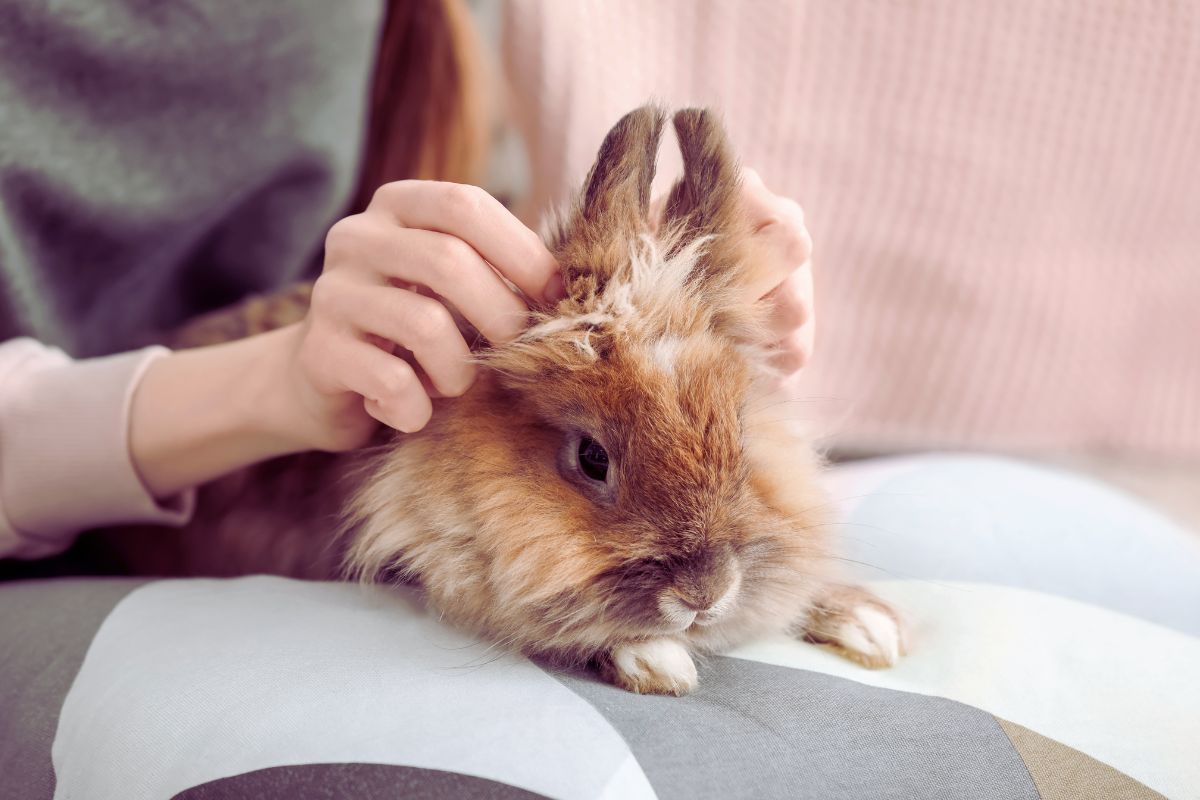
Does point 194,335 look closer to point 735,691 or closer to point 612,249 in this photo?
point 612,249

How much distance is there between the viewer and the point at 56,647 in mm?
965

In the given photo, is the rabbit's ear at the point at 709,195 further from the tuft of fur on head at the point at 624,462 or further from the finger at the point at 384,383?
the finger at the point at 384,383

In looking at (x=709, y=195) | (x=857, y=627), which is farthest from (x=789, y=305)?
(x=857, y=627)

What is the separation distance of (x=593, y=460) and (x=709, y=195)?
1.19 ft

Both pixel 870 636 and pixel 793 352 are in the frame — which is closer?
pixel 870 636

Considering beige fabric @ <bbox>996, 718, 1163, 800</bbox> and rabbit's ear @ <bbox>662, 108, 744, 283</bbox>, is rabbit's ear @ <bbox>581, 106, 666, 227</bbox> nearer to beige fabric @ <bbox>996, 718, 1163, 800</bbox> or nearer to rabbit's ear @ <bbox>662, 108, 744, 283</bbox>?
rabbit's ear @ <bbox>662, 108, 744, 283</bbox>

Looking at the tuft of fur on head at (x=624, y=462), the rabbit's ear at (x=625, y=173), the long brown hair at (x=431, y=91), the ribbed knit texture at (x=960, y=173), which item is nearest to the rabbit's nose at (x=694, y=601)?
the tuft of fur on head at (x=624, y=462)

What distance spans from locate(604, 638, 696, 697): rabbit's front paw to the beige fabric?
318 millimetres

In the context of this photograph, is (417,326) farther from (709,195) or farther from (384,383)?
(709,195)

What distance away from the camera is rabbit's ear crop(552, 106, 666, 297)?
A: 954mm

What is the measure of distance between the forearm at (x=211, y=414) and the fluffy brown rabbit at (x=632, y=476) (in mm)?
205


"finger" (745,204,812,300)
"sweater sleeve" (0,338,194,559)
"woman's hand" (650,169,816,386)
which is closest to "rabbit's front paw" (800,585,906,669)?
"woman's hand" (650,169,816,386)

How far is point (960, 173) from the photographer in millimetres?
1795

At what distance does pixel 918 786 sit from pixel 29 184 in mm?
1558
